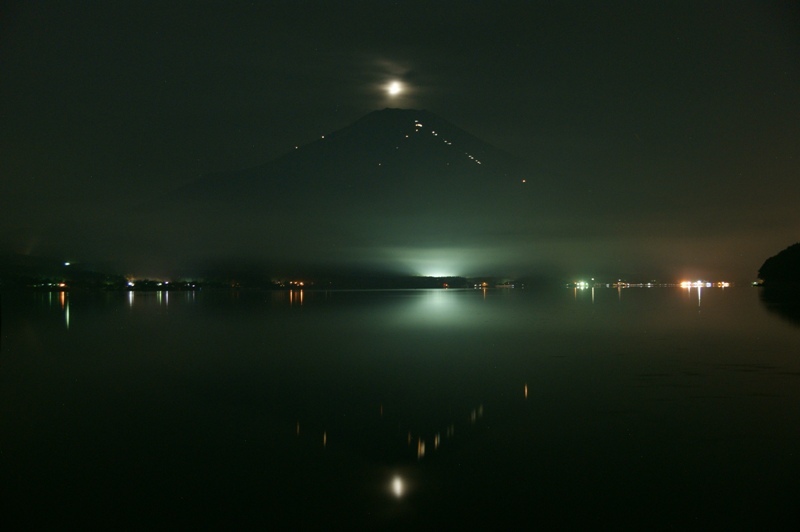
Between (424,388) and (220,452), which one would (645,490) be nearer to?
(220,452)

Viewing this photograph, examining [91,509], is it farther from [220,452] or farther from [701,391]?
[701,391]

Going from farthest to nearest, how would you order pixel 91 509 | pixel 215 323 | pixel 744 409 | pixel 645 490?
pixel 215 323 < pixel 744 409 < pixel 645 490 < pixel 91 509

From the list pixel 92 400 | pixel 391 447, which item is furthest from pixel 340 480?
pixel 92 400

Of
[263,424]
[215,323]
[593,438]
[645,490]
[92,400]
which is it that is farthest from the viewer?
[215,323]

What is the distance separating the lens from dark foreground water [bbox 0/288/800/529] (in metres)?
5.89

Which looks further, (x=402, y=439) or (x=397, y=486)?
(x=402, y=439)

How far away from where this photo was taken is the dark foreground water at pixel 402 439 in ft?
19.3

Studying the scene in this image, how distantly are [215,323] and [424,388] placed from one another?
61.8 feet

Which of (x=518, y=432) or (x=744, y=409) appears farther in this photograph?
(x=744, y=409)

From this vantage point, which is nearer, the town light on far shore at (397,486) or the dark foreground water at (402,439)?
the dark foreground water at (402,439)

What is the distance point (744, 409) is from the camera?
9.79m

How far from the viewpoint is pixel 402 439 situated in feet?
27.0

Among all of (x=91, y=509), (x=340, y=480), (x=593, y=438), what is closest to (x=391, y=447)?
(x=340, y=480)

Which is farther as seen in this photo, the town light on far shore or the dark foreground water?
the town light on far shore
